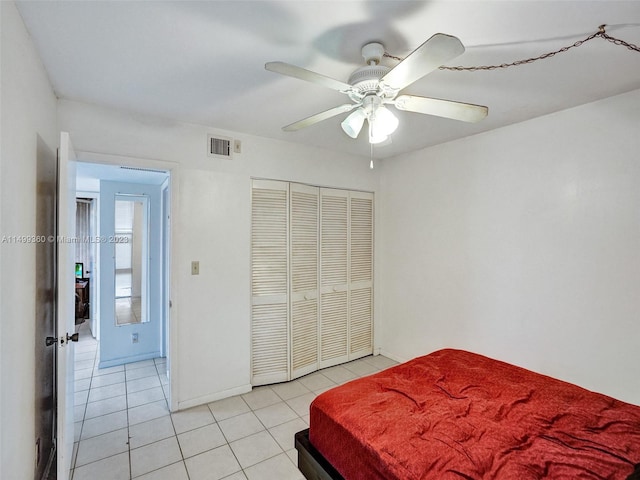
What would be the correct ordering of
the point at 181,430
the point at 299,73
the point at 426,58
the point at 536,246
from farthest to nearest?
the point at 536,246 < the point at 181,430 < the point at 299,73 < the point at 426,58

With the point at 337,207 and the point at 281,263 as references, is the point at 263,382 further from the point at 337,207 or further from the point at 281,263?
the point at 337,207

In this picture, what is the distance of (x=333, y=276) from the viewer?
3691 millimetres

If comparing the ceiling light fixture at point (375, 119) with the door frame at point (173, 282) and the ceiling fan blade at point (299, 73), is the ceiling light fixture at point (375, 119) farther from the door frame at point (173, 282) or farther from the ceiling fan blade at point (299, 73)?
the door frame at point (173, 282)

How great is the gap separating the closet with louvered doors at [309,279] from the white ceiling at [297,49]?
1110mm

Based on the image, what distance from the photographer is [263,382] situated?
3193 mm

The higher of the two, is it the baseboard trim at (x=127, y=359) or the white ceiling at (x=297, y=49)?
the white ceiling at (x=297, y=49)

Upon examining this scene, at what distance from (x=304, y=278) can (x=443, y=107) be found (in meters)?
2.31

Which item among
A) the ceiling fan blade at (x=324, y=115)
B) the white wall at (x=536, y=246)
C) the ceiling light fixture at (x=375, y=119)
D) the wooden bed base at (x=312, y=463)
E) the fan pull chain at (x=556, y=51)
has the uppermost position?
the fan pull chain at (x=556, y=51)

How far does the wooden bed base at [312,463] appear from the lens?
160 cm

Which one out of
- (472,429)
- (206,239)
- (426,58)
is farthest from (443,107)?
(206,239)

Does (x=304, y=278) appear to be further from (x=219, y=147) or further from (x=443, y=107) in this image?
(x=443, y=107)

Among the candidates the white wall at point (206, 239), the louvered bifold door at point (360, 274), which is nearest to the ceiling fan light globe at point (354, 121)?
the white wall at point (206, 239)

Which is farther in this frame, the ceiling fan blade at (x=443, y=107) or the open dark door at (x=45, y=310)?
the open dark door at (x=45, y=310)

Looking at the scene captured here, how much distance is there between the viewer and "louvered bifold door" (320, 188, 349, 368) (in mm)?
3613
